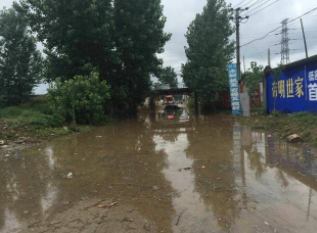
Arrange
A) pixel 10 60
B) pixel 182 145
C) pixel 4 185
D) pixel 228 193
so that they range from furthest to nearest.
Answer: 1. pixel 10 60
2. pixel 182 145
3. pixel 4 185
4. pixel 228 193

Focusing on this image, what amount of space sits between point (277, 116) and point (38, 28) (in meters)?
16.3

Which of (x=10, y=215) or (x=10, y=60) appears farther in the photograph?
(x=10, y=60)

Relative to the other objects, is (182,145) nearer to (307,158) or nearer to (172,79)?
(307,158)

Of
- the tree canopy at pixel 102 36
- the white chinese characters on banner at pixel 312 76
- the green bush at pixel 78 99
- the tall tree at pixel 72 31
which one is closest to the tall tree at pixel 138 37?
the tree canopy at pixel 102 36

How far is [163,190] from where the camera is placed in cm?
520

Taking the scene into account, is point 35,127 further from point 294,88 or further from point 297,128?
point 294,88

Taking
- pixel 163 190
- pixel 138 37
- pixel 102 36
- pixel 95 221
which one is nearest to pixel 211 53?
pixel 138 37

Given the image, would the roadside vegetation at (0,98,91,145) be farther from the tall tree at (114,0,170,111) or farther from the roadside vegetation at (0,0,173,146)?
the tall tree at (114,0,170,111)

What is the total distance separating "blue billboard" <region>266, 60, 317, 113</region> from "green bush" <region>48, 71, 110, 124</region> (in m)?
10.1

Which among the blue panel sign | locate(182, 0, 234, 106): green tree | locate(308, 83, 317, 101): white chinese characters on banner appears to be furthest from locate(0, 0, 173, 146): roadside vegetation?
locate(308, 83, 317, 101): white chinese characters on banner

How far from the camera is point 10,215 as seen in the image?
436cm

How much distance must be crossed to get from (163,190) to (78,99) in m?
12.8

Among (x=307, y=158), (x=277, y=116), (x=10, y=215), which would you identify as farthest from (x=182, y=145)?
(x=277, y=116)

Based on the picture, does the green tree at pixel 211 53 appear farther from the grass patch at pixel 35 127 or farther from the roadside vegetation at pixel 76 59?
the grass patch at pixel 35 127
